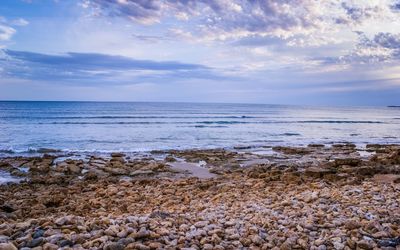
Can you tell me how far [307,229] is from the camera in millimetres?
6152

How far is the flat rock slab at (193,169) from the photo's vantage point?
15.2m

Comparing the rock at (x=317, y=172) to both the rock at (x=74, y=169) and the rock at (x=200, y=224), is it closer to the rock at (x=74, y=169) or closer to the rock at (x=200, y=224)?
the rock at (x=200, y=224)

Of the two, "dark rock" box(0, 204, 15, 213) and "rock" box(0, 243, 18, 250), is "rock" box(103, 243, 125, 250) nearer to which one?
"rock" box(0, 243, 18, 250)

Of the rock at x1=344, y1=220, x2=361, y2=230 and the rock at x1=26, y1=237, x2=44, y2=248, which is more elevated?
the rock at x1=26, y1=237, x2=44, y2=248

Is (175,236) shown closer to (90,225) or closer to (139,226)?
(139,226)

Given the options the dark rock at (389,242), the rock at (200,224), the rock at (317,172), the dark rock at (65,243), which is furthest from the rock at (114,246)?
the rock at (317,172)

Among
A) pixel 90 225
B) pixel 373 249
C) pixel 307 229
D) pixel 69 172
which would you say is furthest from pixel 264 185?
pixel 69 172

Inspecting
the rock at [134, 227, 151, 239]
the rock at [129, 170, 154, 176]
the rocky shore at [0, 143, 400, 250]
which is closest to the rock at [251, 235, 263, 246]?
the rocky shore at [0, 143, 400, 250]

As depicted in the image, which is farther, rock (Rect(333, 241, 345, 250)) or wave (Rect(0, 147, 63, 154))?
wave (Rect(0, 147, 63, 154))

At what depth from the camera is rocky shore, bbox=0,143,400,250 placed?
5.44 metres

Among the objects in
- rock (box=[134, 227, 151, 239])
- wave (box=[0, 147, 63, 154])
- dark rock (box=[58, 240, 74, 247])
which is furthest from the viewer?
wave (box=[0, 147, 63, 154])

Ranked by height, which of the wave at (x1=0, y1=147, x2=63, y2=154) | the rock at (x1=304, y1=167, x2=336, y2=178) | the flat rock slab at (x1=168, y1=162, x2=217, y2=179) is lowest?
the flat rock slab at (x1=168, y1=162, x2=217, y2=179)

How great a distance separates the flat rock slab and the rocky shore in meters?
0.05

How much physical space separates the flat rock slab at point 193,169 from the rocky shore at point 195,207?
5 centimetres
